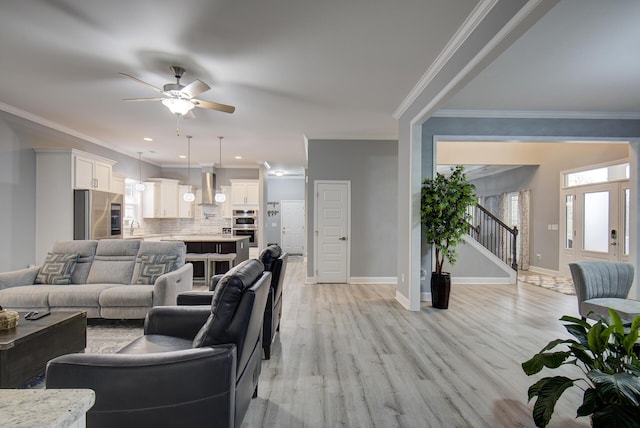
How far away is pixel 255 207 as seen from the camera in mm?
9477

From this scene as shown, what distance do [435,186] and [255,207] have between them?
19.9ft

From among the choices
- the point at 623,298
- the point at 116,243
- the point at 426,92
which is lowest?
the point at 623,298

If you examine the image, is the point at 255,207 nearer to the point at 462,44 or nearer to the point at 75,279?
the point at 75,279

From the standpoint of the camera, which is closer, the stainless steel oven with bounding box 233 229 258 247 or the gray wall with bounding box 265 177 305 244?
the stainless steel oven with bounding box 233 229 258 247

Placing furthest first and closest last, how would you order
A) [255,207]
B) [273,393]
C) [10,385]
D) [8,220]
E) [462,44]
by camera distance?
[255,207] → [8,220] → [462,44] → [273,393] → [10,385]

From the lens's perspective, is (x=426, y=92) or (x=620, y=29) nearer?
(x=620, y=29)

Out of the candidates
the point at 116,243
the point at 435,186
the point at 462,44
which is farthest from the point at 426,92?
the point at 116,243

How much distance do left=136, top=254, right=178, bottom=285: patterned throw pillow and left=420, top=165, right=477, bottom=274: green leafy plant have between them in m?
3.42

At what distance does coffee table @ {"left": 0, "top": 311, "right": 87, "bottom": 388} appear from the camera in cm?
221

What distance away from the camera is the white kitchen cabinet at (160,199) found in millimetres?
8750

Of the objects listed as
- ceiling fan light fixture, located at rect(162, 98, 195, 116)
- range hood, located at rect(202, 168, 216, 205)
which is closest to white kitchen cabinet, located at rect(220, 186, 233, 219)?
range hood, located at rect(202, 168, 216, 205)

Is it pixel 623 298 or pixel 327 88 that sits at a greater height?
pixel 327 88

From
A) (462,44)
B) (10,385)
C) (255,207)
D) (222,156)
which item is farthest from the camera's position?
(255,207)

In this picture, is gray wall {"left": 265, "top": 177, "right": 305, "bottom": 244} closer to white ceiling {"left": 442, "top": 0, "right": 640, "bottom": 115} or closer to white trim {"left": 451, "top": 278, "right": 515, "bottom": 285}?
white trim {"left": 451, "top": 278, "right": 515, "bottom": 285}
